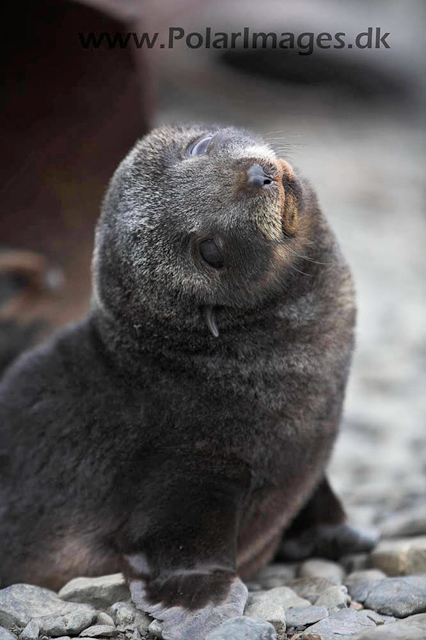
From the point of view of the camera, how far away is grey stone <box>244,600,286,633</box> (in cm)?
310

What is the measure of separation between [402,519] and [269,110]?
31.0 feet

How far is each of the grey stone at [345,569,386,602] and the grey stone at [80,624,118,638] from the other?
971mm

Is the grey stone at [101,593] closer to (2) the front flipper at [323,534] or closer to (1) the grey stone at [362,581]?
(1) the grey stone at [362,581]

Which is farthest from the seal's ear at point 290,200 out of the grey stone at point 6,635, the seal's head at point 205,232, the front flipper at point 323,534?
the grey stone at point 6,635

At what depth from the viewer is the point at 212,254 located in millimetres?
3482

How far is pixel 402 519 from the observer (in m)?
4.55

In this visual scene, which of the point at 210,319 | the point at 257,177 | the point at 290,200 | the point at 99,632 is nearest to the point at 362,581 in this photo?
the point at 99,632

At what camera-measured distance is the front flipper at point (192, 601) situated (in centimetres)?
311

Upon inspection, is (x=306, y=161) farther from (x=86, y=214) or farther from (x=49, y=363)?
(x=49, y=363)

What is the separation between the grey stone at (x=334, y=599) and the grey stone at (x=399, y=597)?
9 cm

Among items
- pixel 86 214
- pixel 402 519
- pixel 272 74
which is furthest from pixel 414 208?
pixel 402 519

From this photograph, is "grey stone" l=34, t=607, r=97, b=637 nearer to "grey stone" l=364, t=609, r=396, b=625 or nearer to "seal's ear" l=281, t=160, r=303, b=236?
"grey stone" l=364, t=609, r=396, b=625

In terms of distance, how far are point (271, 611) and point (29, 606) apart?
0.92 m

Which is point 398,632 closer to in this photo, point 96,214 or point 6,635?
point 6,635
